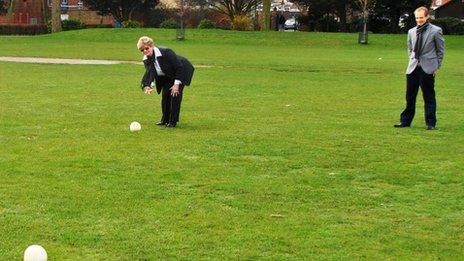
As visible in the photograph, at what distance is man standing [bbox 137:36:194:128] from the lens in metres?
11.5

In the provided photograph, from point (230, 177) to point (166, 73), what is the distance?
12.5 ft

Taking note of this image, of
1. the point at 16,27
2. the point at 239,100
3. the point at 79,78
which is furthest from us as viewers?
the point at 16,27

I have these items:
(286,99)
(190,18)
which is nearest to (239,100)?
(286,99)

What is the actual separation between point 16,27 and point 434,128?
51.6 meters

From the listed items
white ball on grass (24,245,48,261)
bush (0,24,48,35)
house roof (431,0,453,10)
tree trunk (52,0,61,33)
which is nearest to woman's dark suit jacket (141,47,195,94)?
white ball on grass (24,245,48,261)

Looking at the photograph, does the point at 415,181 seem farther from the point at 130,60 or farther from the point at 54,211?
the point at 130,60

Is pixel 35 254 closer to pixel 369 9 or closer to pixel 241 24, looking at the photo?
pixel 241 24

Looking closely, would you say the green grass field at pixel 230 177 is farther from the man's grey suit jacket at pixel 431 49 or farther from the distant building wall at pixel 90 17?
the distant building wall at pixel 90 17

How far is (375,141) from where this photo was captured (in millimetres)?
11023

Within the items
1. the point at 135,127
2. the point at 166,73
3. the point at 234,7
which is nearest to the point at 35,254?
the point at 135,127

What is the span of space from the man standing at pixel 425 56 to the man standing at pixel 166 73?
3515mm

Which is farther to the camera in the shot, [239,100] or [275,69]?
[275,69]

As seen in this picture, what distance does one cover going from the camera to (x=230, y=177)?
A: 8.31m

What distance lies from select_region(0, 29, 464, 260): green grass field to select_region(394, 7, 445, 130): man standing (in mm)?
625
